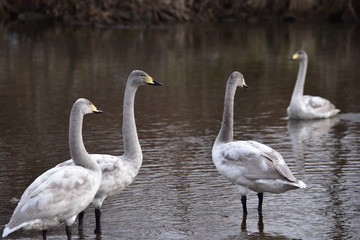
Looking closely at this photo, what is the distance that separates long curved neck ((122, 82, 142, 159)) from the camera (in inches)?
346

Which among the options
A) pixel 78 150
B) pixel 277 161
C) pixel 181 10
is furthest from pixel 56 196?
pixel 181 10

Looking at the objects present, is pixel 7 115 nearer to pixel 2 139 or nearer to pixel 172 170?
pixel 2 139

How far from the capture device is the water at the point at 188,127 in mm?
9008

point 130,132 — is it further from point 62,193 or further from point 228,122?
point 62,193

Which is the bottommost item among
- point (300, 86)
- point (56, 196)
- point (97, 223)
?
point (300, 86)

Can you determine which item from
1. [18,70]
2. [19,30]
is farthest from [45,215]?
[19,30]

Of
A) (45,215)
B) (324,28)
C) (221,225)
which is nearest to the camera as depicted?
(45,215)

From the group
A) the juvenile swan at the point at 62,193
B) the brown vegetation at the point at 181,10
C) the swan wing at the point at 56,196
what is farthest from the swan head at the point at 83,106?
the brown vegetation at the point at 181,10

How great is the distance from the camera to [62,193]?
25.2 feet

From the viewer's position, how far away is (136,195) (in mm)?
10047

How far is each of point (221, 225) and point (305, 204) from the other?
47.9 inches

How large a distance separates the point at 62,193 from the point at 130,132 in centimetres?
143

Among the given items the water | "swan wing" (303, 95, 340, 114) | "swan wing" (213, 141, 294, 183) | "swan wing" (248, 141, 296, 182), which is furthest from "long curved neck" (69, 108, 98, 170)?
"swan wing" (303, 95, 340, 114)

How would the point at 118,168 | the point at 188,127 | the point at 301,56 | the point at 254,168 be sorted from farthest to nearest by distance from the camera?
the point at 301,56 < the point at 188,127 < the point at 254,168 < the point at 118,168
